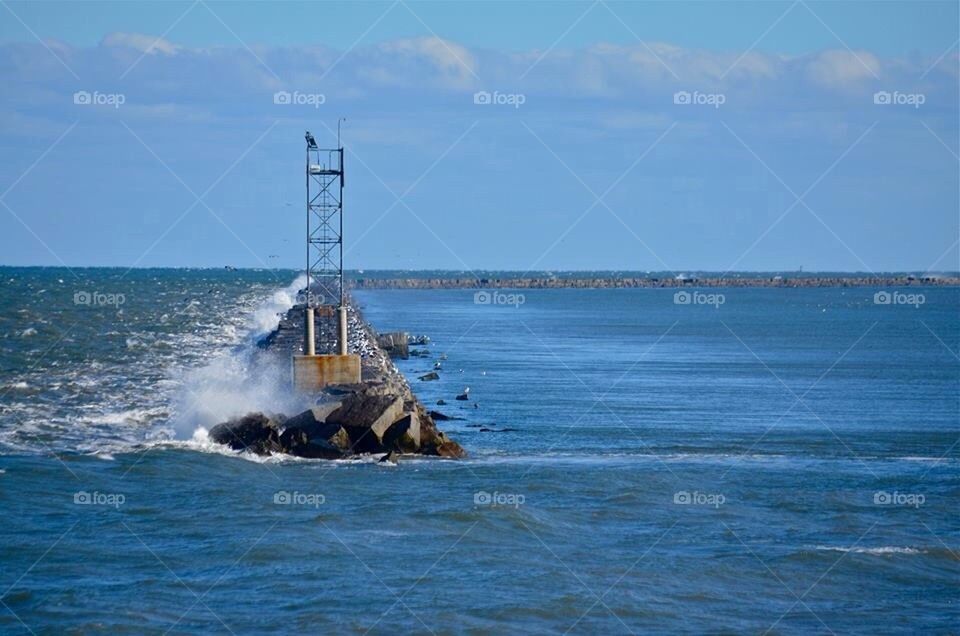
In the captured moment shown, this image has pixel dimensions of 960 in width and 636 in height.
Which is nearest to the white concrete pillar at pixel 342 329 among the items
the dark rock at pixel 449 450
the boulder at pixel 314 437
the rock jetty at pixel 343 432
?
the rock jetty at pixel 343 432

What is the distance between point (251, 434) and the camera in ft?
84.9

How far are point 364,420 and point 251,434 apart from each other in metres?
2.15

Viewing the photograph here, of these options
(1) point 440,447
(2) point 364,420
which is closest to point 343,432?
(2) point 364,420

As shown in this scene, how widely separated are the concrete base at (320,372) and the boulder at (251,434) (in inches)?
150

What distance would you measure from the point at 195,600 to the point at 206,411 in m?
12.7

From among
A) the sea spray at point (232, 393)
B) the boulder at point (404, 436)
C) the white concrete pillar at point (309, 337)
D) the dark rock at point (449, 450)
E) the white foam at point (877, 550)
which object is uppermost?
the white concrete pillar at point (309, 337)

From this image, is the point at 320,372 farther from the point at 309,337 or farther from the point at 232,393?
the point at 232,393

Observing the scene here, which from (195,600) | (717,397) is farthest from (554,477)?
(717,397)

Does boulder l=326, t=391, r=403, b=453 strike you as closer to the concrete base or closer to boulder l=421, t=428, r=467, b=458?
boulder l=421, t=428, r=467, b=458

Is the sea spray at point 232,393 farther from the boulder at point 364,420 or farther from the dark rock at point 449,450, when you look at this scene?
the dark rock at point 449,450

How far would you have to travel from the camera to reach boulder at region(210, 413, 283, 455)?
25.6m

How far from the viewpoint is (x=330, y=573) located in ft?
56.2

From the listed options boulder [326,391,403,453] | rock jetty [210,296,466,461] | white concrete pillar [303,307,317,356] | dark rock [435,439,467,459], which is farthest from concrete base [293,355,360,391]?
dark rock [435,439,467,459]

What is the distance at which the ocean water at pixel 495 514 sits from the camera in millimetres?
15953
